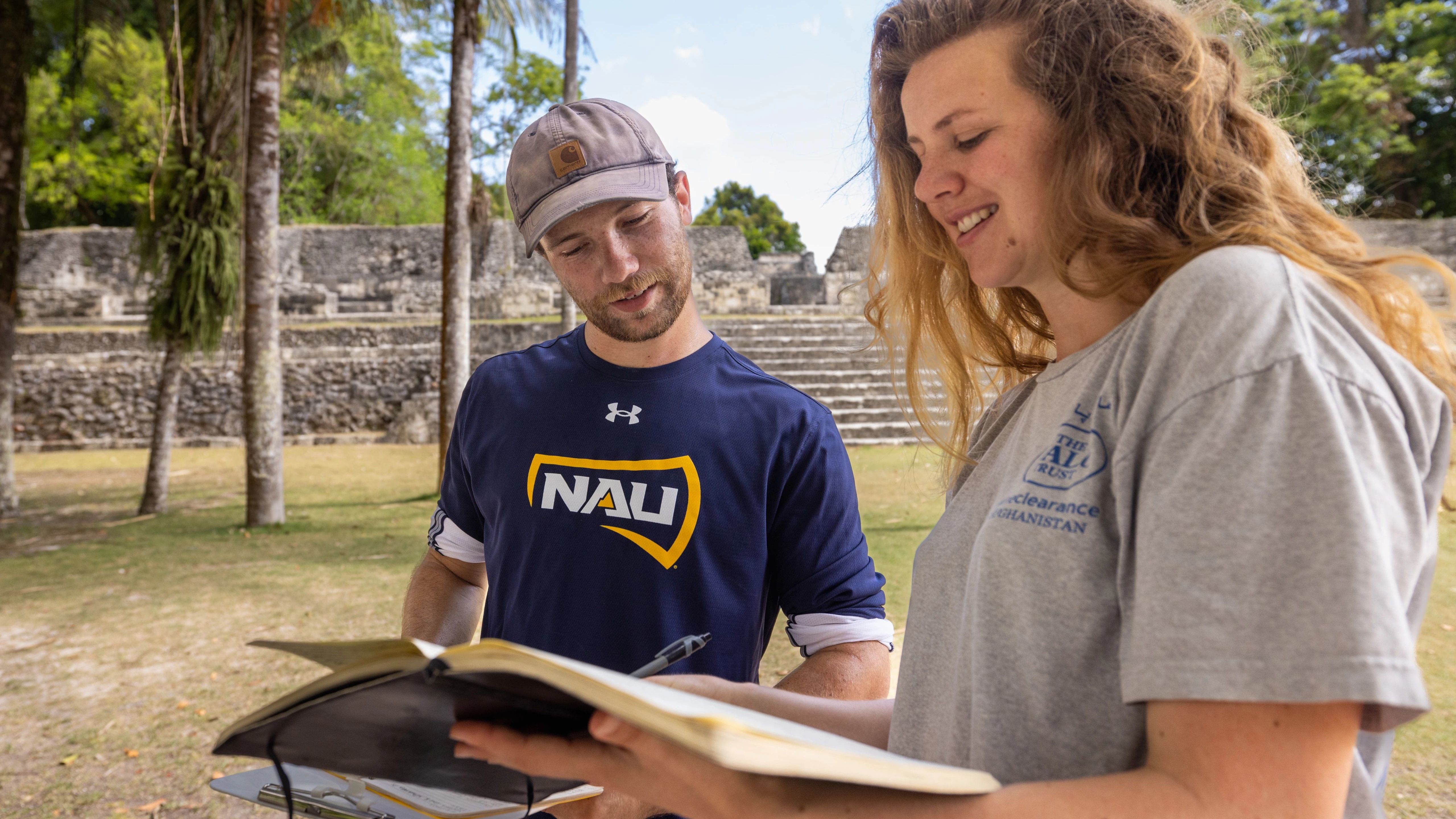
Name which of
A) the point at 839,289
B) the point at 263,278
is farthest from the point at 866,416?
the point at 263,278

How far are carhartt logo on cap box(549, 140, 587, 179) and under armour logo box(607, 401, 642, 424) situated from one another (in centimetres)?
38

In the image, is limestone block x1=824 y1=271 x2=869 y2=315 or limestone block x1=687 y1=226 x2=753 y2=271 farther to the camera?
limestone block x1=687 y1=226 x2=753 y2=271

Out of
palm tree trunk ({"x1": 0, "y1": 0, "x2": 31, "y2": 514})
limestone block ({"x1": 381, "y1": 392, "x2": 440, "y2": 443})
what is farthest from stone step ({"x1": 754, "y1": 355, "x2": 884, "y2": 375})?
palm tree trunk ({"x1": 0, "y1": 0, "x2": 31, "y2": 514})

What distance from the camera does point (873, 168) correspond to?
4.41ft

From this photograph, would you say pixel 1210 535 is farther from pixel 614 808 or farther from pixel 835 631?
pixel 614 808

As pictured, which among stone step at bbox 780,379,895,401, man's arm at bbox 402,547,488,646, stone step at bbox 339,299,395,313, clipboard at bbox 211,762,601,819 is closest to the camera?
clipboard at bbox 211,762,601,819

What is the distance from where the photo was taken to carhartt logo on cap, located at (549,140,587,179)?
1.47 meters

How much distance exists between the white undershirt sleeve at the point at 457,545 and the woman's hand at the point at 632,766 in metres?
0.84

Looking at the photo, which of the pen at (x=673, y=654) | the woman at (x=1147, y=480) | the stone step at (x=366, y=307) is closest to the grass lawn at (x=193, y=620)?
the pen at (x=673, y=654)

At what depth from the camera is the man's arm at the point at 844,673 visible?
4.52 feet

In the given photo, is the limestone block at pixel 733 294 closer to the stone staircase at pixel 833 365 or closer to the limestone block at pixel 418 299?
the stone staircase at pixel 833 365

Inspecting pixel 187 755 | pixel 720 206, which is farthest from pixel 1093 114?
pixel 720 206

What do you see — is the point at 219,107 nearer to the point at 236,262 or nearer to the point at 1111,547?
the point at 236,262

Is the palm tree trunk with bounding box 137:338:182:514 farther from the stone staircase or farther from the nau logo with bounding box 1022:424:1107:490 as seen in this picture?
the nau logo with bounding box 1022:424:1107:490
